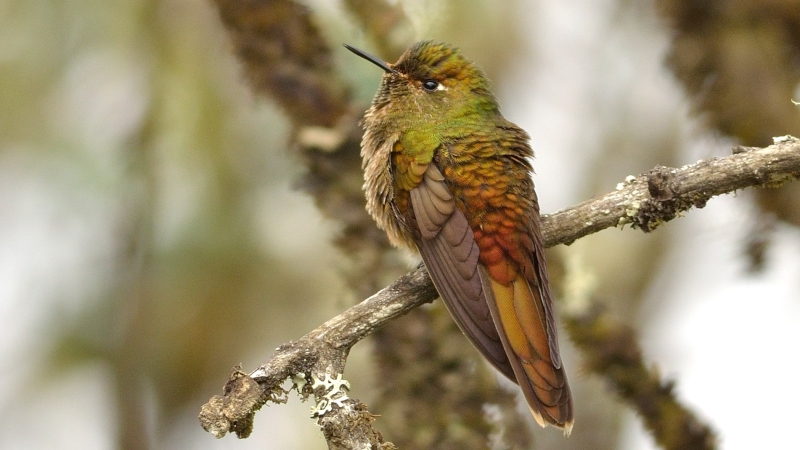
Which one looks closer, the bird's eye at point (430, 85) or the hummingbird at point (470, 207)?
the hummingbird at point (470, 207)

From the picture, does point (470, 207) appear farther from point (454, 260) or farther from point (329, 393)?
point (329, 393)

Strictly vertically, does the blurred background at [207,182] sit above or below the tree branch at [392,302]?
above

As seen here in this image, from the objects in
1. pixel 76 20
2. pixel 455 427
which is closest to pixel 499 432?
pixel 455 427

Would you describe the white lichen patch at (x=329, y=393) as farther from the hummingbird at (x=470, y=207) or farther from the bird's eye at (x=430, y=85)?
the bird's eye at (x=430, y=85)

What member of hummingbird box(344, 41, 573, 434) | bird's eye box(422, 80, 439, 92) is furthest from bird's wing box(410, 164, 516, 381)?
bird's eye box(422, 80, 439, 92)

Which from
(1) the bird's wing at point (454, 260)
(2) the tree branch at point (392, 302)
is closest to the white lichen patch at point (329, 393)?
(2) the tree branch at point (392, 302)

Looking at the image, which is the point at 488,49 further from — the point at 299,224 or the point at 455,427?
the point at 455,427
